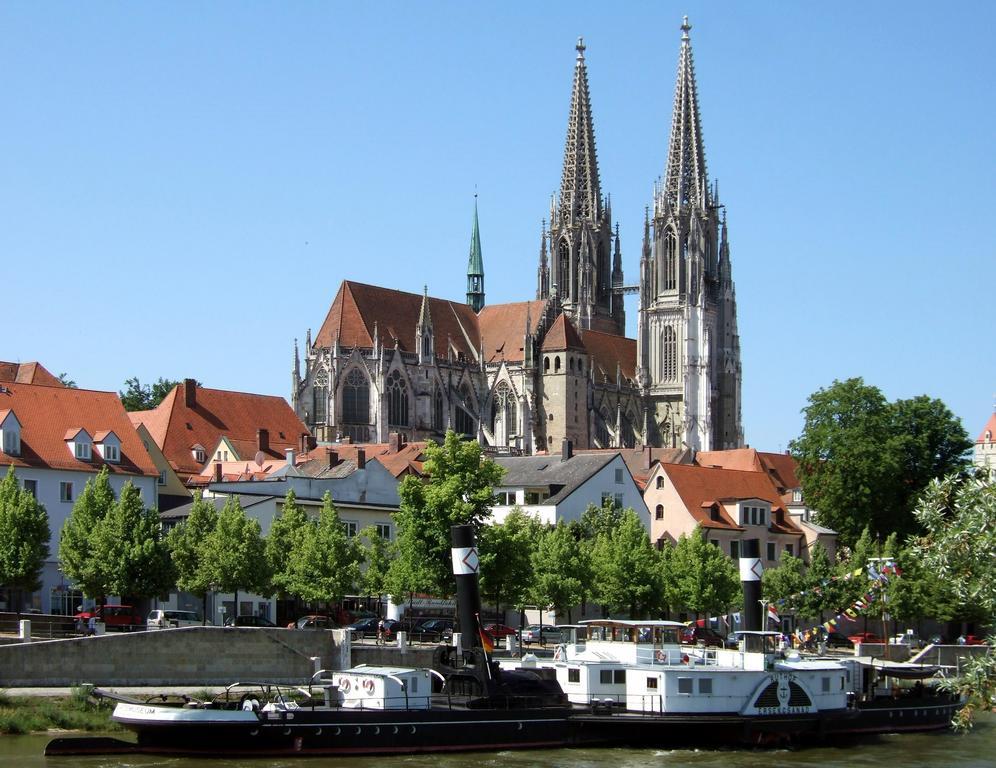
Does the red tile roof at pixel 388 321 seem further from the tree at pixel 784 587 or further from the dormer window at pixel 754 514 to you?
the tree at pixel 784 587

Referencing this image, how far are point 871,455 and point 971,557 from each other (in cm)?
6045

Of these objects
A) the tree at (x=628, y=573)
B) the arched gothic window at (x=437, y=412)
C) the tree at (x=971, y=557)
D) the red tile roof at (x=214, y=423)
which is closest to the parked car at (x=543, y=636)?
the tree at (x=628, y=573)

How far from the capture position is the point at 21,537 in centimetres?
5516

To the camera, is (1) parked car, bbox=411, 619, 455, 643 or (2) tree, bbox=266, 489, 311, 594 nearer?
(1) parked car, bbox=411, 619, 455, 643

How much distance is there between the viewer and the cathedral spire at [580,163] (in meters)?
175

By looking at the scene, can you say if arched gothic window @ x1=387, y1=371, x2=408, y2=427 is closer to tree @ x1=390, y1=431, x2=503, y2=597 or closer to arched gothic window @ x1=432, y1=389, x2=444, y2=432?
arched gothic window @ x1=432, y1=389, x2=444, y2=432

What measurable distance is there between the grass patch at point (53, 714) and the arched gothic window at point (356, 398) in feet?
319

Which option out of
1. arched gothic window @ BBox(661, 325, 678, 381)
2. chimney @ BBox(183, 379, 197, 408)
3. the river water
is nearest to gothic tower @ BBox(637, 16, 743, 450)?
arched gothic window @ BBox(661, 325, 678, 381)

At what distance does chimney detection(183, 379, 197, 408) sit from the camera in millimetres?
97500

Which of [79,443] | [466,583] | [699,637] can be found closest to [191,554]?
[79,443]

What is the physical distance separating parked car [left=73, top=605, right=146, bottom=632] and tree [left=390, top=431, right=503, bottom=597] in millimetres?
8837

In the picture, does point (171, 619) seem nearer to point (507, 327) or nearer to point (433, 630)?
point (433, 630)

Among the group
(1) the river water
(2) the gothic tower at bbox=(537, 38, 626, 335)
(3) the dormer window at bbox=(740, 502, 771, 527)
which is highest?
(2) the gothic tower at bbox=(537, 38, 626, 335)

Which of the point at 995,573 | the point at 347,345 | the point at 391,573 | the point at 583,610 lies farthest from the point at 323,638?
the point at 347,345
